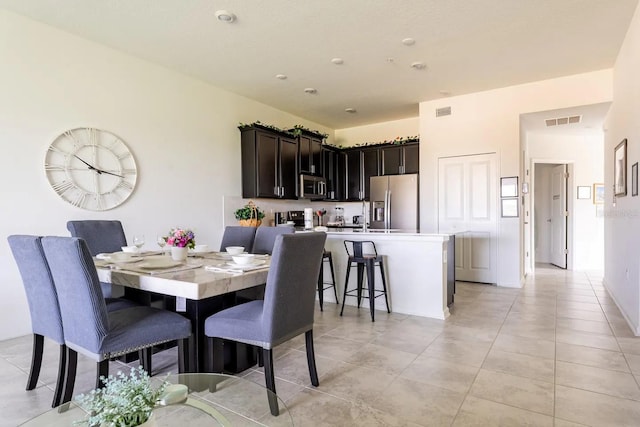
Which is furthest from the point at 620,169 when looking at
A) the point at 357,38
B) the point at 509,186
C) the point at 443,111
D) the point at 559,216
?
the point at 559,216

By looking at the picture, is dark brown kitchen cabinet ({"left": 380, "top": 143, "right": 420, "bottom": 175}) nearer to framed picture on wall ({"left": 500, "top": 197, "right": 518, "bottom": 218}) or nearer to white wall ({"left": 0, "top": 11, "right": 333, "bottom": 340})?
framed picture on wall ({"left": 500, "top": 197, "right": 518, "bottom": 218})

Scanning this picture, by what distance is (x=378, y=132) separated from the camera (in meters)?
7.12

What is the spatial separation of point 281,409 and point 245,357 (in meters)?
1.17

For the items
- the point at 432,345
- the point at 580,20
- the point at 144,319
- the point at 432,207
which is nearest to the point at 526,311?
the point at 432,345

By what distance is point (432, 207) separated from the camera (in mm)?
5820

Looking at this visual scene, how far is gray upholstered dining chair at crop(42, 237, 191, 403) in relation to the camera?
1764mm

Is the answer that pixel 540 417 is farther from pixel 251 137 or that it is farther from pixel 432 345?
pixel 251 137

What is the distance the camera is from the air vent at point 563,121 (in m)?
5.33

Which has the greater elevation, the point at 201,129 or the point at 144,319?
the point at 201,129

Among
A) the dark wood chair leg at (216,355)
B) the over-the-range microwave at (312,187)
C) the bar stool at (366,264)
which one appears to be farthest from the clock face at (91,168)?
the over-the-range microwave at (312,187)

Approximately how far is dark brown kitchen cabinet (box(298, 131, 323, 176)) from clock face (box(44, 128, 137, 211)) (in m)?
2.70

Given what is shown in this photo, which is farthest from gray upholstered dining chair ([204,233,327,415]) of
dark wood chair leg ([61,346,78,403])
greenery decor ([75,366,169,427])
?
greenery decor ([75,366,169,427])

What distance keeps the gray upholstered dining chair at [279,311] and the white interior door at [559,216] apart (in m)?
6.82

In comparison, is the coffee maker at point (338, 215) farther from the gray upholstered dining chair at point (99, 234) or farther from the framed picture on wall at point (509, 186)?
the gray upholstered dining chair at point (99, 234)
